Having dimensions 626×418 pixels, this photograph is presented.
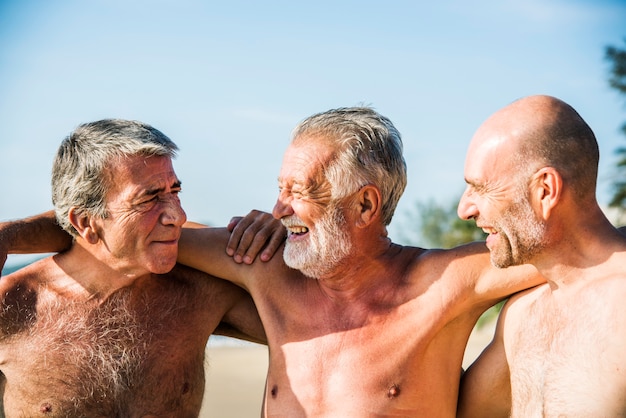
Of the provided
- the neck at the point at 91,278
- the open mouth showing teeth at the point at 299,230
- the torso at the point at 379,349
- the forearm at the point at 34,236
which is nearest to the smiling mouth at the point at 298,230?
the open mouth showing teeth at the point at 299,230

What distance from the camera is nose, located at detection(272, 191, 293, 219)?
4.65 meters

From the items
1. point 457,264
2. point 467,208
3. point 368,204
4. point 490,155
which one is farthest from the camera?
point 368,204

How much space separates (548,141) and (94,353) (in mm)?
2589

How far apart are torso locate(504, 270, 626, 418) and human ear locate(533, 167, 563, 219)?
1.26 feet

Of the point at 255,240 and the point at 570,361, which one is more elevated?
the point at 255,240

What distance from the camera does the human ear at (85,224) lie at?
15.6 feet

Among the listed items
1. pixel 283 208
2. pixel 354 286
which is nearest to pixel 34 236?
pixel 283 208

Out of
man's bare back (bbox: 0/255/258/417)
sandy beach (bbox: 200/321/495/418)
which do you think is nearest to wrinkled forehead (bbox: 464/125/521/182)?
man's bare back (bbox: 0/255/258/417)

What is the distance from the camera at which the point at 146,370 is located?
4.82 m

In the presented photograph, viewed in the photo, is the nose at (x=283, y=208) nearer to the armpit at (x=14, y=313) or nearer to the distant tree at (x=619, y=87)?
the armpit at (x=14, y=313)

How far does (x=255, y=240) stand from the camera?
4.84 m

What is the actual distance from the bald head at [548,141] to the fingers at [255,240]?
132 cm

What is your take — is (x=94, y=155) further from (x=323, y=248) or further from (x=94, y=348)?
(x=323, y=248)

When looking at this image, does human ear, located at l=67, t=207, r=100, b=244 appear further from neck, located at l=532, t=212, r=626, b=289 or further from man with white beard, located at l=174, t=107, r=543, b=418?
neck, located at l=532, t=212, r=626, b=289
